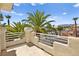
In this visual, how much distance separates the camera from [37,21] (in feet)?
14.3

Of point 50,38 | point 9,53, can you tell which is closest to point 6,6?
point 9,53

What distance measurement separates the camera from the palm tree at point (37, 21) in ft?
13.9

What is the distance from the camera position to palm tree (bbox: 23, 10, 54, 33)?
425cm

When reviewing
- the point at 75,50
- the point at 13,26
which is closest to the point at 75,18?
the point at 75,50

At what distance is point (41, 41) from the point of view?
445 centimetres

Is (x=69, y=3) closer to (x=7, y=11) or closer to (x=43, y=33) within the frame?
(x=43, y=33)

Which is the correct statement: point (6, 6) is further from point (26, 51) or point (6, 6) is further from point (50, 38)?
point (50, 38)

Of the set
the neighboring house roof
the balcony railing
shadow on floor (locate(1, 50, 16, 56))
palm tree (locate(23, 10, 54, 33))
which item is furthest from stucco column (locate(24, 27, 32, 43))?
the neighboring house roof

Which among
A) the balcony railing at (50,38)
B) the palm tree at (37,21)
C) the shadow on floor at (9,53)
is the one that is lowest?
the shadow on floor at (9,53)

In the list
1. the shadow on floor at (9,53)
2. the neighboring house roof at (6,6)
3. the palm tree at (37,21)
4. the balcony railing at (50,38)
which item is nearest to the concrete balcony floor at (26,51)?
the shadow on floor at (9,53)

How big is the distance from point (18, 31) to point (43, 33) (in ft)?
1.67

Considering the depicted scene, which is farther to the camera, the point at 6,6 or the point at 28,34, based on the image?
the point at 28,34

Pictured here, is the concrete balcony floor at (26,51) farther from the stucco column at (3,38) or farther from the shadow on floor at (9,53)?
the stucco column at (3,38)

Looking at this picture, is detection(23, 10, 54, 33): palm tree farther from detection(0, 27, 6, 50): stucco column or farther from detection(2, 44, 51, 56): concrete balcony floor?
detection(0, 27, 6, 50): stucco column
